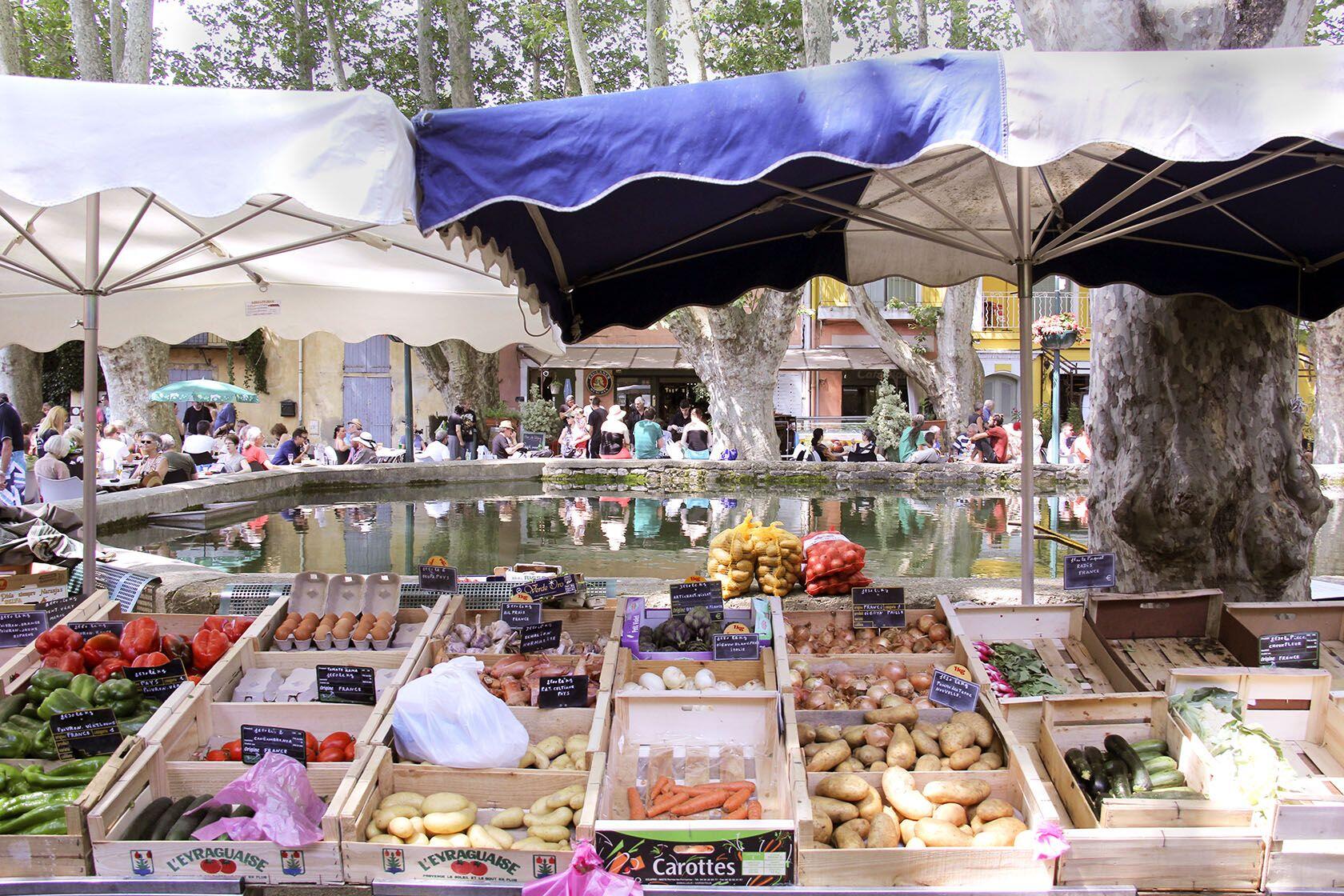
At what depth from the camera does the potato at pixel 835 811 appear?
249 cm

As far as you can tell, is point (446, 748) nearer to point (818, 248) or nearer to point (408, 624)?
point (408, 624)

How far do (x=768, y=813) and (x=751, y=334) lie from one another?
12.3 meters

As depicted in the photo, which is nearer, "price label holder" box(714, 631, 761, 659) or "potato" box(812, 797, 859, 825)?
"potato" box(812, 797, 859, 825)

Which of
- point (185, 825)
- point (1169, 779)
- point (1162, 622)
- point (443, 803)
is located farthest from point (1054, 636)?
point (185, 825)

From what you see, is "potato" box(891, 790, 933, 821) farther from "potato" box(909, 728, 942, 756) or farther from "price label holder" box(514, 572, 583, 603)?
"price label holder" box(514, 572, 583, 603)

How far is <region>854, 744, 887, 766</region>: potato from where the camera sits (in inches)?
109

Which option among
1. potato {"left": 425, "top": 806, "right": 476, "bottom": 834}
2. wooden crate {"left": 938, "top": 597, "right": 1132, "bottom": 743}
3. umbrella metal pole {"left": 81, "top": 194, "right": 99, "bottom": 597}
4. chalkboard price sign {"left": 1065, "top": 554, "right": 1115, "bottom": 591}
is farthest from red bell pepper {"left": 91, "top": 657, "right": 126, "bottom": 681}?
chalkboard price sign {"left": 1065, "top": 554, "right": 1115, "bottom": 591}

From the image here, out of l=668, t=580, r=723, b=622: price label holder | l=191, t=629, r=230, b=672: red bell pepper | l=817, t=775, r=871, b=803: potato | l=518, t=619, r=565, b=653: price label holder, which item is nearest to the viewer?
l=817, t=775, r=871, b=803: potato

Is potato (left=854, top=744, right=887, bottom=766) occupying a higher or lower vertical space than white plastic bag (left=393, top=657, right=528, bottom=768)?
lower

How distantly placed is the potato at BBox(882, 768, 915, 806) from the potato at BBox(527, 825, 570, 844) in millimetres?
857

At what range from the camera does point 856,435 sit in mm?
23422

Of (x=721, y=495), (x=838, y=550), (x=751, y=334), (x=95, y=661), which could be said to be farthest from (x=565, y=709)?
(x=751, y=334)

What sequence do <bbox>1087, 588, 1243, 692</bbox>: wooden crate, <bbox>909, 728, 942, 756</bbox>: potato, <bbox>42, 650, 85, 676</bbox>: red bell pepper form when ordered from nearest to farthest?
<bbox>909, 728, 942, 756</bbox>: potato → <bbox>42, 650, 85, 676</bbox>: red bell pepper → <bbox>1087, 588, 1243, 692</bbox>: wooden crate

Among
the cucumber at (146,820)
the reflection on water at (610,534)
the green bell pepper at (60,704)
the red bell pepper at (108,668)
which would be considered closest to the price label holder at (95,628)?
the red bell pepper at (108,668)
